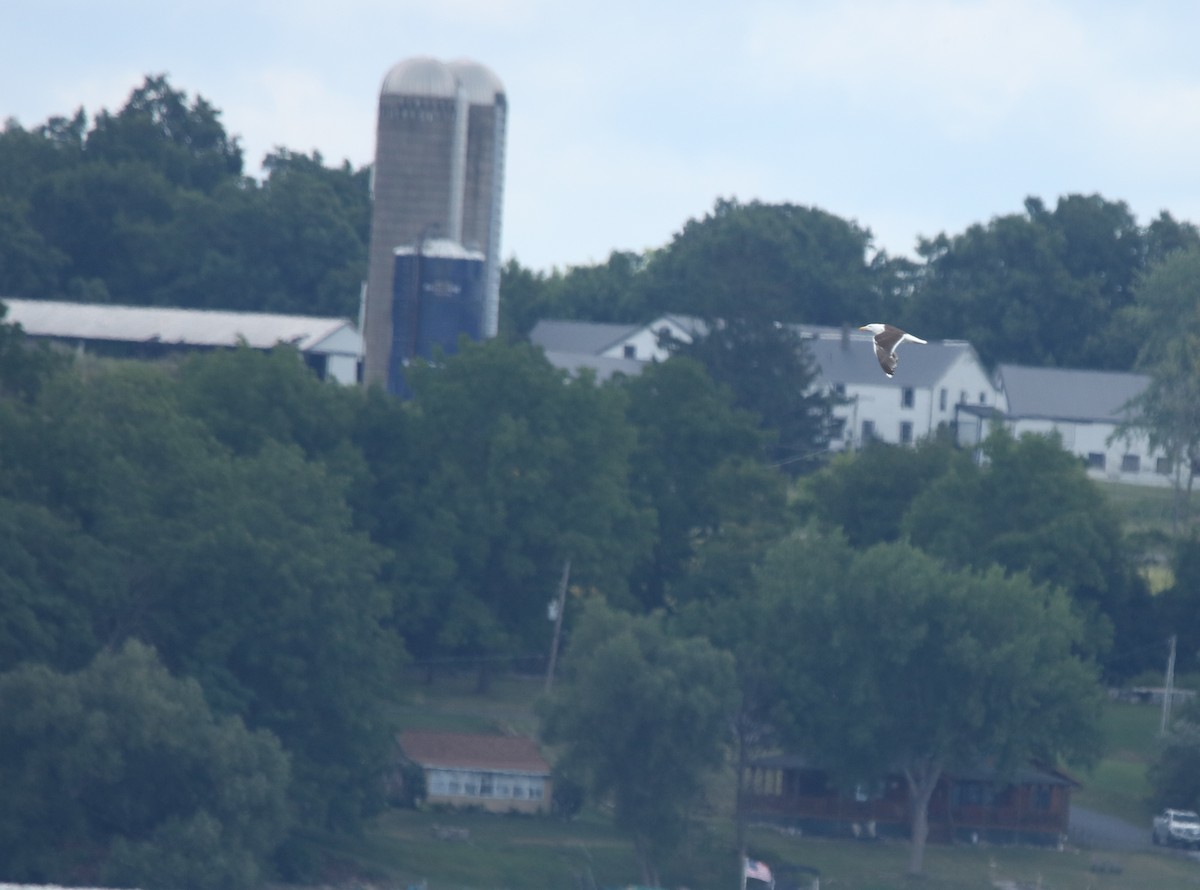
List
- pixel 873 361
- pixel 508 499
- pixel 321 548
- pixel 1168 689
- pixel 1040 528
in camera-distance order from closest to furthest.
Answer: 1. pixel 321 548
2. pixel 1168 689
3. pixel 508 499
4. pixel 1040 528
5. pixel 873 361

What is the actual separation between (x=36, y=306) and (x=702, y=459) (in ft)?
104

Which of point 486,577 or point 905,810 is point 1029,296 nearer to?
point 486,577

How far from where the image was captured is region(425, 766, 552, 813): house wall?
46969 mm

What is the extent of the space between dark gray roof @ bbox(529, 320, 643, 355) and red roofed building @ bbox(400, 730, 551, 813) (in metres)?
53.6

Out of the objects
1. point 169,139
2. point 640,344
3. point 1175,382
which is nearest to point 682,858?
point 1175,382

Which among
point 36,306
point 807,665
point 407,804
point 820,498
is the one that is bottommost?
point 407,804

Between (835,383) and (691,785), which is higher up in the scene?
(835,383)

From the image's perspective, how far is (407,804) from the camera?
46656 millimetres

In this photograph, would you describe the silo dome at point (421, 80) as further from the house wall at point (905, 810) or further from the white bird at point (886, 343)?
the white bird at point (886, 343)

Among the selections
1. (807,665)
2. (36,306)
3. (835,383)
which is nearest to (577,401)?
(807,665)

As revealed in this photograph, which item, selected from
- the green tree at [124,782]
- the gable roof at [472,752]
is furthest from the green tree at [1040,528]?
the green tree at [124,782]

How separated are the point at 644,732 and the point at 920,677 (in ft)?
26.5

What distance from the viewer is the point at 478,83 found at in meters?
69.9

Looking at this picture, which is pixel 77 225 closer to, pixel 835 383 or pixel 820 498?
pixel 835 383
